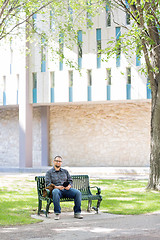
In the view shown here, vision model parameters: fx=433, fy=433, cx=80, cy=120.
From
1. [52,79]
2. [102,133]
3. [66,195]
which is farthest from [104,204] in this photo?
[102,133]

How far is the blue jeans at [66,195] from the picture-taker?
357 inches

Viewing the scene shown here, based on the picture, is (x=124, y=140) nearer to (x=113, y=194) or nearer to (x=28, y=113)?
(x=28, y=113)

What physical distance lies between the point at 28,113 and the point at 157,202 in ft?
66.0

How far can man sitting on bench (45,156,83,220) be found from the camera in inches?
359

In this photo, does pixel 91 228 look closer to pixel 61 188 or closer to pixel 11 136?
pixel 61 188

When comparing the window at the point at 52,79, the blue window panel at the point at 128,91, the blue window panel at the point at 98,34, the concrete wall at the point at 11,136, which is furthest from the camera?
the concrete wall at the point at 11,136

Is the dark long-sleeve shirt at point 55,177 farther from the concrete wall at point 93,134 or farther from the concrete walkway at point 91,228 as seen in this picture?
the concrete wall at point 93,134

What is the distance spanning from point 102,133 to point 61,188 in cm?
2240

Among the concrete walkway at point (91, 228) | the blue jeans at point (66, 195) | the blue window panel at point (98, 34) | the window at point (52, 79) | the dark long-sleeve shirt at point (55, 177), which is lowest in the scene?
the concrete walkway at point (91, 228)

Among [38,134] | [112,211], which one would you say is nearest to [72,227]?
[112,211]

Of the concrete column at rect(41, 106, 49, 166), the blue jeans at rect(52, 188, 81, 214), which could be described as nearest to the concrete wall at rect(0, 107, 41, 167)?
the concrete column at rect(41, 106, 49, 166)

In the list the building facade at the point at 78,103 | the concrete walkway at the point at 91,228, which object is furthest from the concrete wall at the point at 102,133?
the concrete walkway at the point at 91,228

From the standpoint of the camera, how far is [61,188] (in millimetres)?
9438

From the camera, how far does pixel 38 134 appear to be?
3369 centimetres
